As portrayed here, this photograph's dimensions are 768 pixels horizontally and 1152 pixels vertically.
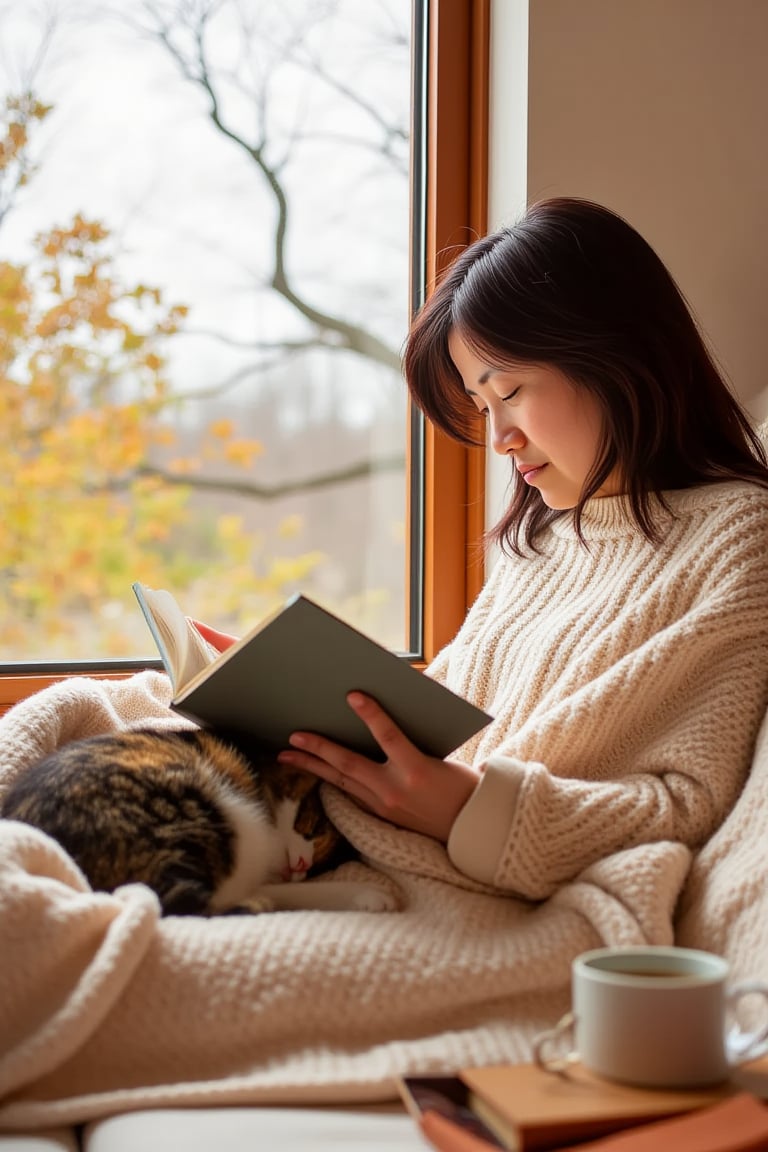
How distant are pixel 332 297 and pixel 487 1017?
4.53 ft

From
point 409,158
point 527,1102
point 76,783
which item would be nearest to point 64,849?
point 76,783

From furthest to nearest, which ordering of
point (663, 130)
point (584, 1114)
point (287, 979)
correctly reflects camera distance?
point (663, 130)
point (287, 979)
point (584, 1114)

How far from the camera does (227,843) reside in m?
1.09

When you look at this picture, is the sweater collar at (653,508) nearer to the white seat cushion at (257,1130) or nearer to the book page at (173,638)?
the book page at (173,638)

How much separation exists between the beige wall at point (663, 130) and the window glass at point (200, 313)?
289 mm

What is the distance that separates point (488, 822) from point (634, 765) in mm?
189

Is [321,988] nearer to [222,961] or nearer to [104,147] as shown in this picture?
[222,961]

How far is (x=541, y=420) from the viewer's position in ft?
4.34

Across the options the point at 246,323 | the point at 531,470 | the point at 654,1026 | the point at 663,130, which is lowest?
the point at 654,1026

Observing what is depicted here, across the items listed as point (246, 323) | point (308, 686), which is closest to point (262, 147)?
point (246, 323)

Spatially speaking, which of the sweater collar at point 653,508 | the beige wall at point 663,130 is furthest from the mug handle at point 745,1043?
the beige wall at point 663,130

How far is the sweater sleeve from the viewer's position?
1.05m

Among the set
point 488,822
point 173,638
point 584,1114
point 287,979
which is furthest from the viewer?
point 173,638

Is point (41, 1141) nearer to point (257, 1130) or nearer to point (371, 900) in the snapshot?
point (257, 1130)
